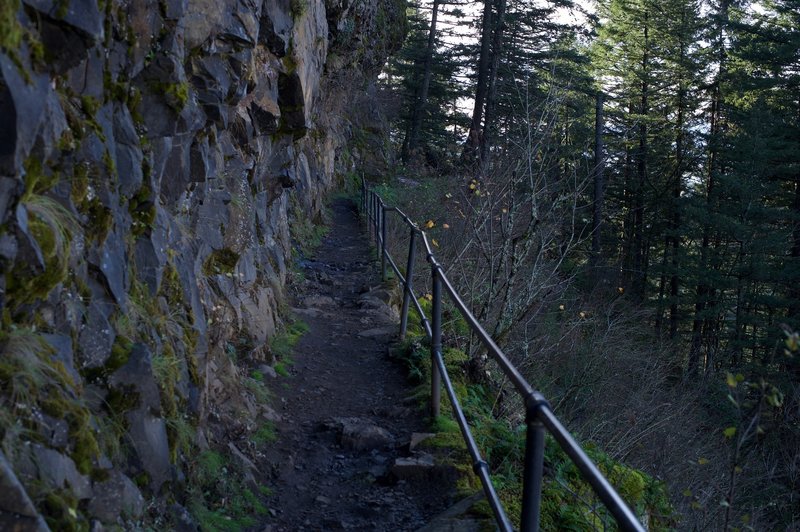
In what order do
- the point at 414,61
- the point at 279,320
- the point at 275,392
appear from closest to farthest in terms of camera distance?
1. the point at 275,392
2. the point at 279,320
3. the point at 414,61

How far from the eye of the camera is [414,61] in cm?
3522

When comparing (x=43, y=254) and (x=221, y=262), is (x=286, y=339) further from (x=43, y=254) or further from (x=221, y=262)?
(x=43, y=254)

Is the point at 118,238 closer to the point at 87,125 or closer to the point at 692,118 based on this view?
the point at 87,125

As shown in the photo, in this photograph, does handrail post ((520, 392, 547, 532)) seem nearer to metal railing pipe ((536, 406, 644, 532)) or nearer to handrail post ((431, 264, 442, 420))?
metal railing pipe ((536, 406, 644, 532))

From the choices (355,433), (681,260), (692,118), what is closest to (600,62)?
(692,118)

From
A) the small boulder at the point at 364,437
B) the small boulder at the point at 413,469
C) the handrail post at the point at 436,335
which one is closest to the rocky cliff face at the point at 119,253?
the small boulder at the point at 364,437

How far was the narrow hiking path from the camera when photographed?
4.21 metres

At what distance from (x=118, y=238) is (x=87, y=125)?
613 millimetres

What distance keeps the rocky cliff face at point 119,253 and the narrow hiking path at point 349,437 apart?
21.2 inches

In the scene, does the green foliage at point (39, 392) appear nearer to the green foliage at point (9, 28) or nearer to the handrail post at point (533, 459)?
the green foliage at point (9, 28)

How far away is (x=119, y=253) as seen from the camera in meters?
3.61

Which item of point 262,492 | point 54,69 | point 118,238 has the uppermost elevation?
point 54,69

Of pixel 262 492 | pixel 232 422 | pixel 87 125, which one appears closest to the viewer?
pixel 87 125

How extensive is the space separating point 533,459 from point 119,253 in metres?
2.46
